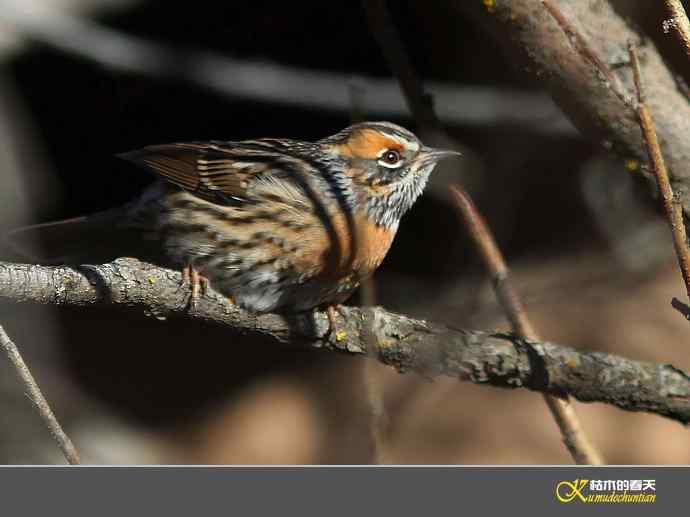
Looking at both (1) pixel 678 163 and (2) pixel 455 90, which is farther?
(2) pixel 455 90

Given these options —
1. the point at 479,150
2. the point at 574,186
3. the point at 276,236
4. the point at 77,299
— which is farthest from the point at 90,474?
the point at 574,186

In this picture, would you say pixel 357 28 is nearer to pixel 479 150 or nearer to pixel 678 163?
pixel 479 150

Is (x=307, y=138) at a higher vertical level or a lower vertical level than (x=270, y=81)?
higher

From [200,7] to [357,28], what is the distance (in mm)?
825

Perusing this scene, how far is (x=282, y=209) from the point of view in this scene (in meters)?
3.33

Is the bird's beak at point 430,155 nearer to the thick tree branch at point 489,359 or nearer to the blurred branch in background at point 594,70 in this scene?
the blurred branch in background at point 594,70

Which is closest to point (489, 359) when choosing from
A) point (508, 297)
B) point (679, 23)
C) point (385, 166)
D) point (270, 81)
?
point (508, 297)

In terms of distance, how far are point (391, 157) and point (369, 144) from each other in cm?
10

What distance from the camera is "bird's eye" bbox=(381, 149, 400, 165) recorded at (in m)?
3.54

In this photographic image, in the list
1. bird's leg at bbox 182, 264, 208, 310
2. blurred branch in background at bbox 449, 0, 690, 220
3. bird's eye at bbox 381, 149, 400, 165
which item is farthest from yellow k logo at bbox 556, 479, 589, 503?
bird's eye at bbox 381, 149, 400, 165

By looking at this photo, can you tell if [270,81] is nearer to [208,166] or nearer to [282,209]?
[208,166]

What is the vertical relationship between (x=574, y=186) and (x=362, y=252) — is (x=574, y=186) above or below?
above

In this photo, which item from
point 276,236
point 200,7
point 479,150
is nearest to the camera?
point 276,236

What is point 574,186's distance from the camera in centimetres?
564
